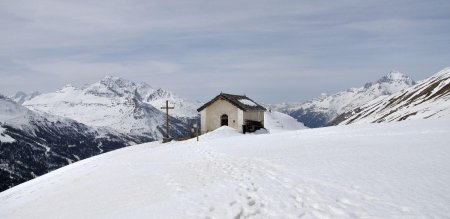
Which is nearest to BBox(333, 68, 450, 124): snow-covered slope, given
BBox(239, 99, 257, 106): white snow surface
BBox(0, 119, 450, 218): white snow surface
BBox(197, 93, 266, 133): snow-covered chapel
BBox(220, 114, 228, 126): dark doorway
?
BBox(197, 93, 266, 133): snow-covered chapel

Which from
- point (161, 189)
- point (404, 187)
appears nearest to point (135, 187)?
point (161, 189)

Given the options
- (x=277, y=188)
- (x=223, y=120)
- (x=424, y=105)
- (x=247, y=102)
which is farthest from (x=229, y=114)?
(x=277, y=188)

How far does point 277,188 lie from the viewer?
56.1 feet

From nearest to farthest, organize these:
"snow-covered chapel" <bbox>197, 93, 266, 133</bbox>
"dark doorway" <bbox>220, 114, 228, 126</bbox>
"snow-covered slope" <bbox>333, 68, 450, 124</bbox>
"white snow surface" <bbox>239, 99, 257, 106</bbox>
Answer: "snow-covered chapel" <bbox>197, 93, 266, 133</bbox> < "dark doorway" <bbox>220, 114, 228, 126</bbox> < "white snow surface" <bbox>239, 99, 257, 106</bbox> < "snow-covered slope" <bbox>333, 68, 450, 124</bbox>

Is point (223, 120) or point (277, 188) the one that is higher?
point (223, 120)

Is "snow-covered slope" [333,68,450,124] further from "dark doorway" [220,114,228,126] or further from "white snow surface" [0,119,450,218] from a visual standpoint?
"white snow surface" [0,119,450,218]

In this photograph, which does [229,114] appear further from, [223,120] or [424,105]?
[424,105]

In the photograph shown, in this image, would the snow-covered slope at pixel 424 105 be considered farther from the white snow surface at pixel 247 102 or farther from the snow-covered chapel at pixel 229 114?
the white snow surface at pixel 247 102

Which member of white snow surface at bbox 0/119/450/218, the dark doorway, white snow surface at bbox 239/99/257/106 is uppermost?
white snow surface at bbox 239/99/257/106

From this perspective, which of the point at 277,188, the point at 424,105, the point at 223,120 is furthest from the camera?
the point at 424,105

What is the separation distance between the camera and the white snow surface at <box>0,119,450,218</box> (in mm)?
13906

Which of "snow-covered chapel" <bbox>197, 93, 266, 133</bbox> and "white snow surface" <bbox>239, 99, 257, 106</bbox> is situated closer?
"snow-covered chapel" <bbox>197, 93, 266, 133</bbox>

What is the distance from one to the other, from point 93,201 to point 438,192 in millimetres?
13289

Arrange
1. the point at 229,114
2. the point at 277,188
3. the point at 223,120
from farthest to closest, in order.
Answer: the point at 223,120
the point at 229,114
the point at 277,188
